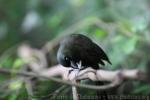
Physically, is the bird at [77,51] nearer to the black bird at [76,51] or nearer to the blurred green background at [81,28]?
the black bird at [76,51]

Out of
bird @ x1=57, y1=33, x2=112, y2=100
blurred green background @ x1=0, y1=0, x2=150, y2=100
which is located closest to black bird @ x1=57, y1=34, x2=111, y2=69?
bird @ x1=57, y1=33, x2=112, y2=100

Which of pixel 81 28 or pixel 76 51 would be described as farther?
pixel 81 28

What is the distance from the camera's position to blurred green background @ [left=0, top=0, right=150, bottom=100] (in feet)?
6.36

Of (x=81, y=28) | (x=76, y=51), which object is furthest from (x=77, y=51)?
(x=81, y=28)

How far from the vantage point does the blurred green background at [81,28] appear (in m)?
1.94

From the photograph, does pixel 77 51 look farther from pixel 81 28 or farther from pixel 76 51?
pixel 81 28

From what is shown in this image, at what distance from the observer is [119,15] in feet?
9.04

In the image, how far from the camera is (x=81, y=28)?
8.93 ft

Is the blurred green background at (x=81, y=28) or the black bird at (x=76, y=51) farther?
the blurred green background at (x=81, y=28)

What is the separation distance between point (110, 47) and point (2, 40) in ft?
5.32

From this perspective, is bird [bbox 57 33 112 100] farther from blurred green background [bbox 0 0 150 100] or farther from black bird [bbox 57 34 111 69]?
blurred green background [bbox 0 0 150 100]

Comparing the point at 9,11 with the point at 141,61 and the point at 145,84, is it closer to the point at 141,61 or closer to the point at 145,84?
the point at 141,61

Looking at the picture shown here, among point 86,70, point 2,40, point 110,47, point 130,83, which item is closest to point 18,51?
Result: point 2,40

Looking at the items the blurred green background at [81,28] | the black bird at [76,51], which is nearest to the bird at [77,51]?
the black bird at [76,51]
